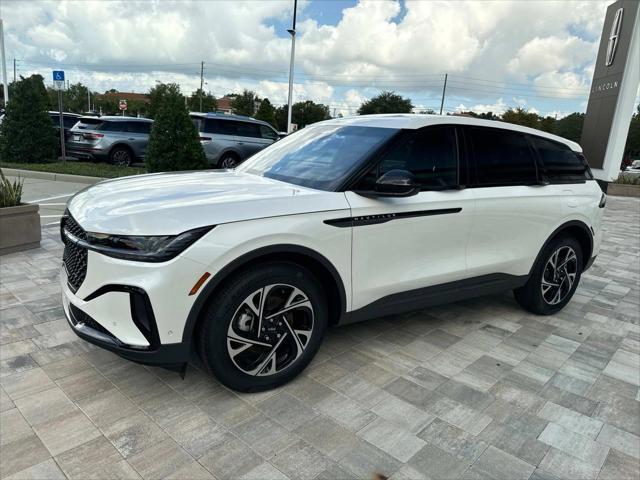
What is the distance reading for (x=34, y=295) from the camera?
4.26m

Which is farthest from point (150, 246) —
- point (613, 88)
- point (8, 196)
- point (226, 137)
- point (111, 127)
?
point (613, 88)

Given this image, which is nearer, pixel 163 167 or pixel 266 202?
pixel 266 202

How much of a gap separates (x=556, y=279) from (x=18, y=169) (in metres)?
13.5

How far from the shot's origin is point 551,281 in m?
4.45

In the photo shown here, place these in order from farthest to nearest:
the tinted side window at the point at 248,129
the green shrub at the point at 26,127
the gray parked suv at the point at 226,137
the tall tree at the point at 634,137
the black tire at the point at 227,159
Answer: the tall tree at the point at 634,137, the green shrub at the point at 26,127, the tinted side window at the point at 248,129, the black tire at the point at 227,159, the gray parked suv at the point at 226,137

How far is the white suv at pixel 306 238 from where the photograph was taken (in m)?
2.46

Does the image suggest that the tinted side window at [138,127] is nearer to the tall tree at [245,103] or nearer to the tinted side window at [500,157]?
the tinted side window at [500,157]

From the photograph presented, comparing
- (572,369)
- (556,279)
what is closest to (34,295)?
(572,369)

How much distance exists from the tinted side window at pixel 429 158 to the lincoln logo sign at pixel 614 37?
16.5 m

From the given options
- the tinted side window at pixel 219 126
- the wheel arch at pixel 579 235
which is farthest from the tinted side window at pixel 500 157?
the tinted side window at pixel 219 126

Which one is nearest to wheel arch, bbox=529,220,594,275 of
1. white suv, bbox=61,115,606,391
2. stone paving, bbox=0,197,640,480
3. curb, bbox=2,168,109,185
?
white suv, bbox=61,115,606,391

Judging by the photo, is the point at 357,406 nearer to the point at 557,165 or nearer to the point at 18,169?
the point at 557,165

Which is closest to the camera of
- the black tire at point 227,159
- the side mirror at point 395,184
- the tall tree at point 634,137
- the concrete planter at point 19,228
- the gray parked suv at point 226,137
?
the side mirror at point 395,184

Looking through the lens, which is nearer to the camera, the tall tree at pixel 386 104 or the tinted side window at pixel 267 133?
the tinted side window at pixel 267 133
